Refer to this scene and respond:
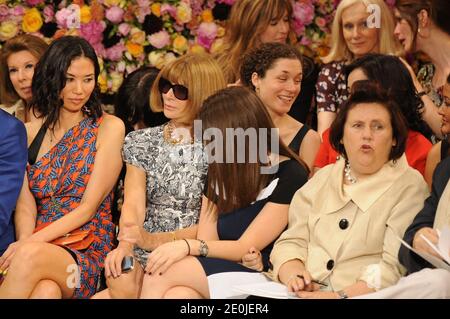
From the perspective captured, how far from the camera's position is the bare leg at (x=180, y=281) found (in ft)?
12.1

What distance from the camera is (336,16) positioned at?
4801mm

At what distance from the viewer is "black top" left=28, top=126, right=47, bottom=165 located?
4.32 meters

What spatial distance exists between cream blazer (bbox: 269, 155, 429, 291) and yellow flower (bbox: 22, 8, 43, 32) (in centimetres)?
211

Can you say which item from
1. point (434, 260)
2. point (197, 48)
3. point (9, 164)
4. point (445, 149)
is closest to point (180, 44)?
point (197, 48)

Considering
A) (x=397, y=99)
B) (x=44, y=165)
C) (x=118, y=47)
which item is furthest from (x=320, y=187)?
(x=118, y=47)

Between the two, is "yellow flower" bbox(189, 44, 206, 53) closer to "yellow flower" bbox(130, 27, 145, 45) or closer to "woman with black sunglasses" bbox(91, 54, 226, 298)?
"yellow flower" bbox(130, 27, 145, 45)

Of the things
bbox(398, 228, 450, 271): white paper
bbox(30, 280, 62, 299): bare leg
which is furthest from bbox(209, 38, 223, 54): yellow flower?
bbox(398, 228, 450, 271): white paper

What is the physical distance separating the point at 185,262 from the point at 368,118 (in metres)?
0.90

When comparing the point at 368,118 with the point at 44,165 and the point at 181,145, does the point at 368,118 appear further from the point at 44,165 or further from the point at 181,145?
the point at 44,165

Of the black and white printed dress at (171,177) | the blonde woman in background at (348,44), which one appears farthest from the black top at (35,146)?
the blonde woman in background at (348,44)

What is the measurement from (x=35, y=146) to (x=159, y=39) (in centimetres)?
112

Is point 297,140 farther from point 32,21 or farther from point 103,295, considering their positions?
point 32,21
